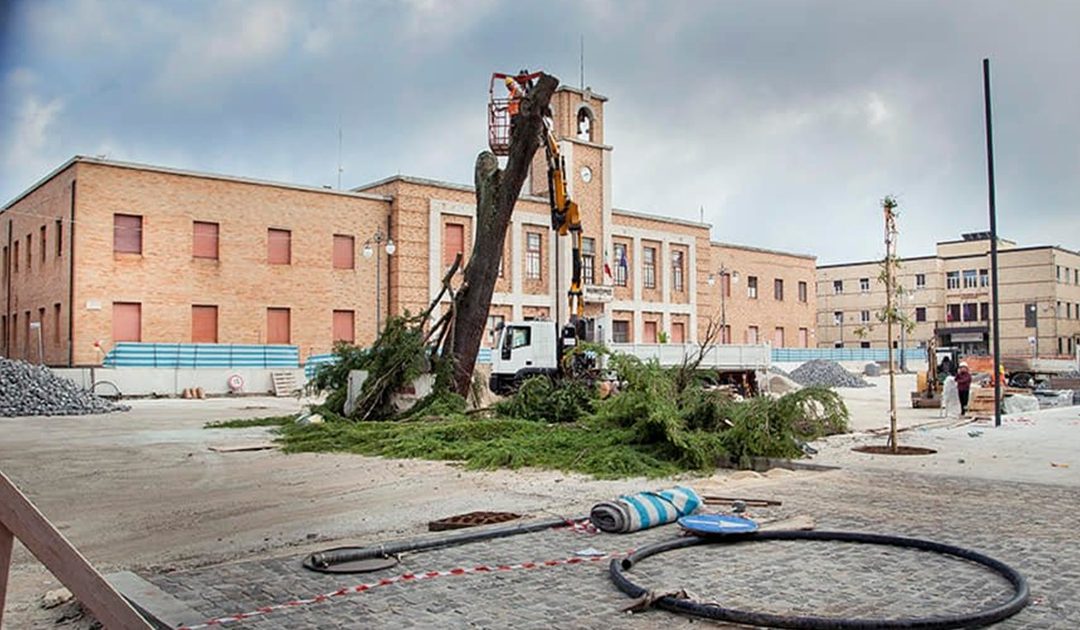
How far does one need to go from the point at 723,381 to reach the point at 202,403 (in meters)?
18.2

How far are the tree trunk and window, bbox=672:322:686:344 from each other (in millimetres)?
33950

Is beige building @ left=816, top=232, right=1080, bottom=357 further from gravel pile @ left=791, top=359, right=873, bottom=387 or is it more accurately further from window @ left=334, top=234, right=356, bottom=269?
window @ left=334, top=234, right=356, bottom=269

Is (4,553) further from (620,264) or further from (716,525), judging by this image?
(620,264)

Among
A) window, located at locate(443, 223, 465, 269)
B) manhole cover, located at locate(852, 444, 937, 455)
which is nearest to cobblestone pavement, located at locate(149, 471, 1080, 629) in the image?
manhole cover, located at locate(852, 444, 937, 455)

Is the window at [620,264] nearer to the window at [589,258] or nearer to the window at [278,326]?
the window at [589,258]

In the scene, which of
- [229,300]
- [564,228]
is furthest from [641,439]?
[229,300]

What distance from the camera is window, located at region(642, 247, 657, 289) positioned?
52969mm

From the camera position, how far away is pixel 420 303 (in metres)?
42.8

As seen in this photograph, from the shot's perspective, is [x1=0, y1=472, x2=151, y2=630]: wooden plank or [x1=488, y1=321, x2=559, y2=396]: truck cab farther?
[x1=488, y1=321, x2=559, y2=396]: truck cab

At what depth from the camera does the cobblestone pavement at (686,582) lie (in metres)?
5.42

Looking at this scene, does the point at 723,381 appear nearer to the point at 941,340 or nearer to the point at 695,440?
the point at 695,440

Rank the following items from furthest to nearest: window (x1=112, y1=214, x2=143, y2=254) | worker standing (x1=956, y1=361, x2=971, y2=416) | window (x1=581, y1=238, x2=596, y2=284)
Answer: window (x1=581, y1=238, x2=596, y2=284)
window (x1=112, y1=214, x2=143, y2=254)
worker standing (x1=956, y1=361, x2=971, y2=416)

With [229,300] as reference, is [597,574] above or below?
below

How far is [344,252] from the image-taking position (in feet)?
137
